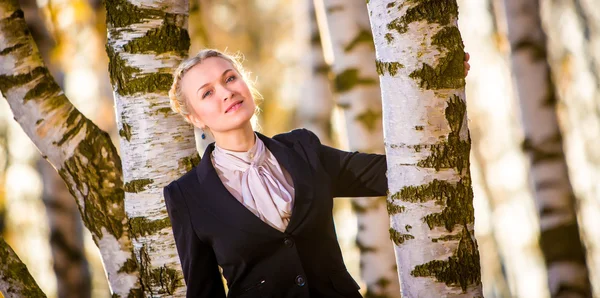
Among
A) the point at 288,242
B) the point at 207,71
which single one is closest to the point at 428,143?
the point at 288,242

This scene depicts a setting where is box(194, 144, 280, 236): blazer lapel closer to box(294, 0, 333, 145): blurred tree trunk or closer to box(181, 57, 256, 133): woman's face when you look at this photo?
box(181, 57, 256, 133): woman's face

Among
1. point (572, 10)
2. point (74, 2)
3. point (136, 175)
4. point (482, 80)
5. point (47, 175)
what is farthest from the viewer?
point (482, 80)

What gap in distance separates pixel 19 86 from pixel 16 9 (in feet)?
1.39

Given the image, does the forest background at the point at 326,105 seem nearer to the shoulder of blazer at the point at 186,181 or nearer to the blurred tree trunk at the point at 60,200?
the blurred tree trunk at the point at 60,200

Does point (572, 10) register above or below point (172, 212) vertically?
above

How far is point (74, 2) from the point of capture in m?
7.27

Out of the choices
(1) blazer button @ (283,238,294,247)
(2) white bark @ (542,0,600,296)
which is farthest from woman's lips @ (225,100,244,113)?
(2) white bark @ (542,0,600,296)

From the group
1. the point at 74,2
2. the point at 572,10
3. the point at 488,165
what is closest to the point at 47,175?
the point at 74,2

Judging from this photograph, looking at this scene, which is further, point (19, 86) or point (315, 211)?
point (19, 86)

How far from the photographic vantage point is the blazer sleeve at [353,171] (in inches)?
113

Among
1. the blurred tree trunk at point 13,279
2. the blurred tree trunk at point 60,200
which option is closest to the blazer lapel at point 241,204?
the blurred tree trunk at point 13,279

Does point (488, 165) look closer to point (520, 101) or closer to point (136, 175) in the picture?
point (520, 101)

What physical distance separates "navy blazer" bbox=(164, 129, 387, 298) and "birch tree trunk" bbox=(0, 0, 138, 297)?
2.53 feet

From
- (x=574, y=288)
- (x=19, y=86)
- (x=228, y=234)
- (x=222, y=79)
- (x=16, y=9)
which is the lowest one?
(x=574, y=288)
